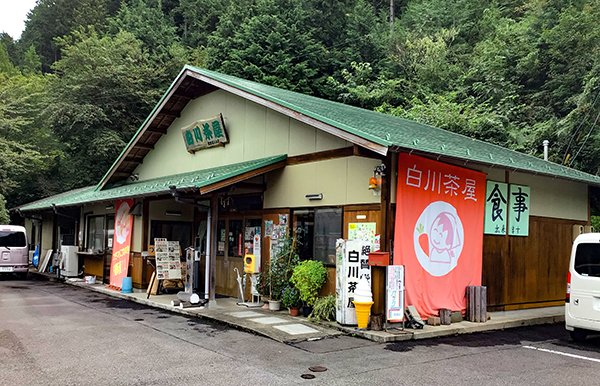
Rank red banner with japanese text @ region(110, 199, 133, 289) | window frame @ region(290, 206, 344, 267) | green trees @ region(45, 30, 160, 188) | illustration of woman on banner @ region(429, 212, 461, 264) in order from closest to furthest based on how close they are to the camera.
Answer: illustration of woman on banner @ region(429, 212, 461, 264)
window frame @ region(290, 206, 344, 267)
red banner with japanese text @ region(110, 199, 133, 289)
green trees @ region(45, 30, 160, 188)

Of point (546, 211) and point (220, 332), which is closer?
point (220, 332)

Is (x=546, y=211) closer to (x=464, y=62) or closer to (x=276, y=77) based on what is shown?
(x=276, y=77)

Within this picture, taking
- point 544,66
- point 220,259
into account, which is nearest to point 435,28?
point 544,66

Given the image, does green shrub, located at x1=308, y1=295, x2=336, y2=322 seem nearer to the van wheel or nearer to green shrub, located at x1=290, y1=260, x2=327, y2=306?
green shrub, located at x1=290, y1=260, x2=327, y2=306

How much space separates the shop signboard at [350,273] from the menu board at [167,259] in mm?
5844

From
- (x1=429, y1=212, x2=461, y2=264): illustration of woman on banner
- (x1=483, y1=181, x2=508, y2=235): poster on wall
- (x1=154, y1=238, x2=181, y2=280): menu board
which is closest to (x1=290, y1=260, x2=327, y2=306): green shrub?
(x1=429, y1=212, x2=461, y2=264): illustration of woman on banner

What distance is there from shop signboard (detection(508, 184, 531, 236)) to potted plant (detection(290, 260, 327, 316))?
4.45m

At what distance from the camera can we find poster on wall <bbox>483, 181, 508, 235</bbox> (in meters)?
10.5

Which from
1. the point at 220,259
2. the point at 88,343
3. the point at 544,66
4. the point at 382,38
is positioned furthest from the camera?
the point at 382,38

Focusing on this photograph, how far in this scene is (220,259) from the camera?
511 inches

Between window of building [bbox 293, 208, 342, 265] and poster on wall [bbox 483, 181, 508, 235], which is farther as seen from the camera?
poster on wall [bbox 483, 181, 508, 235]

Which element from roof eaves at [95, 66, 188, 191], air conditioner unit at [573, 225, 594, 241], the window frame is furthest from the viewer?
roof eaves at [95, 66, 188, 191]

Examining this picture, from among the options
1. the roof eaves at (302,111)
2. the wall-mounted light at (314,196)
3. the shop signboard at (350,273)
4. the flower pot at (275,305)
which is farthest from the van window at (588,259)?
the flower pot at (275,305)

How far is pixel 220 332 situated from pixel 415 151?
4457mm
